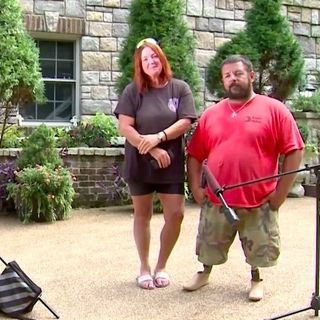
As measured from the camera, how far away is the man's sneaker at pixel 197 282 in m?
3.88

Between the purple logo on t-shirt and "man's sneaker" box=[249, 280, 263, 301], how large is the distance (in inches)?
47.5

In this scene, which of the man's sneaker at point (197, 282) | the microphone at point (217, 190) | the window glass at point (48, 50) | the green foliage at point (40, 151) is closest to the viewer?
the microphone at point (217, 190)

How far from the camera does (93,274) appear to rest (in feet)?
14.3

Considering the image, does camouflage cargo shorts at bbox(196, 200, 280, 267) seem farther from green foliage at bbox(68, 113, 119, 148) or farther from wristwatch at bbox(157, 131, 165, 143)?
green foliage at bbox(68, 113, 119, 148)

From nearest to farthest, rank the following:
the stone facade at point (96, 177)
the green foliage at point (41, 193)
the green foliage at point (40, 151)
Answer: the green foliage at point (41, 193), the green foliage at point (40, 151), the stone facade at point (96, 177)

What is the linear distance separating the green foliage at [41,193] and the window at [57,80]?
271cm

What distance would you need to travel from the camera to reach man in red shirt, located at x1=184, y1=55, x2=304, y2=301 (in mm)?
3557

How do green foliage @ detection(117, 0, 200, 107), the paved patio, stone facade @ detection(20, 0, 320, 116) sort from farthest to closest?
stone facade @ detection(20, 0, 320, 116) → green foliage @ detection(117, 0, 200, 107) → the paved patio

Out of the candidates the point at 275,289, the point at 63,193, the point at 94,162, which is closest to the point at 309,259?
the point at 275,289

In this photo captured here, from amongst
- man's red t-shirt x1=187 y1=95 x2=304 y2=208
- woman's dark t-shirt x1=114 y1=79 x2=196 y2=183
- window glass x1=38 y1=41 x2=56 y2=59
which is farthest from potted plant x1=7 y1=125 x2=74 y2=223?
man's red t-shirt x1=187 y1=95 x2=304 y2=208

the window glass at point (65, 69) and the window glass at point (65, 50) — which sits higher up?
the window glass at point (65, 50)

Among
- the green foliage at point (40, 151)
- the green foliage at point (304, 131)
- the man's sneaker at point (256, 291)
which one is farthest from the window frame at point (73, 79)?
the man's sneaker at point (256, 291)

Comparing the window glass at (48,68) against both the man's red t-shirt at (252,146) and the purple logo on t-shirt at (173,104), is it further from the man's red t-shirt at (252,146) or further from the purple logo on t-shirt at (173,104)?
the man's red t-shirt at (252,146)

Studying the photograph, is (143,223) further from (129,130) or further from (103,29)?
(103,29)
